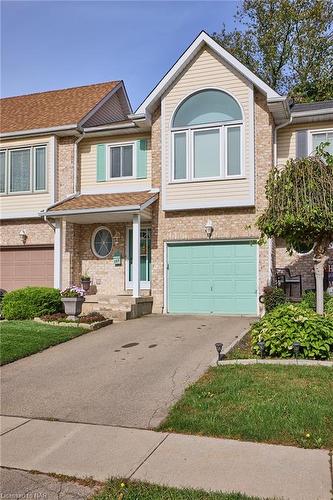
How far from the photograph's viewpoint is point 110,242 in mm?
16203

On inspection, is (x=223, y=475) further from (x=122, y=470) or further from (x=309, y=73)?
(x=309, y=73)

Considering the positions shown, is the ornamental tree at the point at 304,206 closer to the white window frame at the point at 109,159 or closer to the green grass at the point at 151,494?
the green grass at the point at 151,494

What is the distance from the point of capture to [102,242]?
53.6ft

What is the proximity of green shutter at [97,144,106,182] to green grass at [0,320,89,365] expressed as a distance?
624 centimetres

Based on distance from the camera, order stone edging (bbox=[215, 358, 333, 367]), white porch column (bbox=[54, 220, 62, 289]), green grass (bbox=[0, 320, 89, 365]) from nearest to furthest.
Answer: stone edging (bbox=[215, 358, 333, 367])
green grass (bbox=[0, 320, 89, 365])
white porch column (bbox=[54, 220, 62, 289])

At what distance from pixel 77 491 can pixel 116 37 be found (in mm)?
9161

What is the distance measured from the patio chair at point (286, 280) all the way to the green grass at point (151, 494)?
10656 mm

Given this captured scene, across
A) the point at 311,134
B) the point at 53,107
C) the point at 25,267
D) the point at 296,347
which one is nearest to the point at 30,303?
the point at 25,267

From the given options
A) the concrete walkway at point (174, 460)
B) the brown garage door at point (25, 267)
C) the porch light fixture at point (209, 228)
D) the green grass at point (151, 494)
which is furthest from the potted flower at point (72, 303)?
the green grass at point (151, 494)

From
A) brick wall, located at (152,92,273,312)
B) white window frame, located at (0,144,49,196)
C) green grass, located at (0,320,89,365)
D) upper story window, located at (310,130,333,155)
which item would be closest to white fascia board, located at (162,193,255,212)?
brick wall, located at (152,92,273,312)

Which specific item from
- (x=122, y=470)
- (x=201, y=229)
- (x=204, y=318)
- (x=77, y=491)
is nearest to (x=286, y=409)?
(x=122, y=470)

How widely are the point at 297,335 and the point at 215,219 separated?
7003mm

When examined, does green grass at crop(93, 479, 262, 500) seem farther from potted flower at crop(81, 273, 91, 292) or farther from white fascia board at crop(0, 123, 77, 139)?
white fascia board at crop(0, 123, 77, 139)

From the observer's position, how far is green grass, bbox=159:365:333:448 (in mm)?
4930
